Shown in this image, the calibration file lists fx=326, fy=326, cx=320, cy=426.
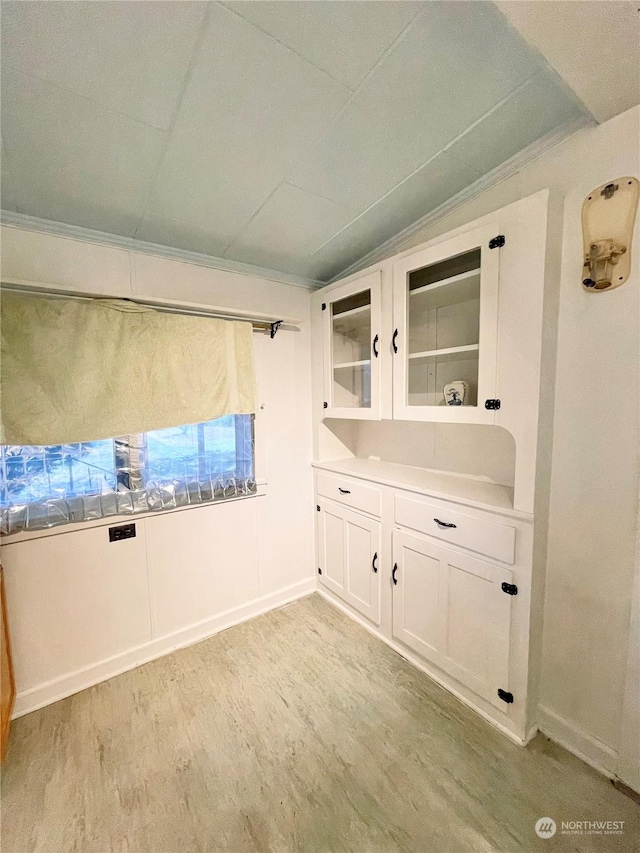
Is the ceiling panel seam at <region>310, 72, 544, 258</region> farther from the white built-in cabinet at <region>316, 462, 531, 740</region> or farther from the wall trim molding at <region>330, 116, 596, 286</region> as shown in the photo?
the white built-in cabinet at <region>316, 462, 531, 740</region>

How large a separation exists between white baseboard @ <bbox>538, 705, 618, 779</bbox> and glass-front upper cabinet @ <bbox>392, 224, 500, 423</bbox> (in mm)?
1274

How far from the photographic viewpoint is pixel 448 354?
158 centimetres

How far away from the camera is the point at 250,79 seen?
38.4 inches

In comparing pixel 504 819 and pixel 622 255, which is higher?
pixel 622 255

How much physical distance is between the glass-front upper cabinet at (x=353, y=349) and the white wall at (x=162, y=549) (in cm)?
25

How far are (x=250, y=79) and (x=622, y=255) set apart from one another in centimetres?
134

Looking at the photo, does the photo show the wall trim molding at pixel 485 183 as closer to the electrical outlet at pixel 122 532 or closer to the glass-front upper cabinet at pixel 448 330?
the glass-front upper cabinet at pixel 448 330

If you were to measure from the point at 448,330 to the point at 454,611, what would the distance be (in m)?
1.33

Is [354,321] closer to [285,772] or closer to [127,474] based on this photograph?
[127,474]

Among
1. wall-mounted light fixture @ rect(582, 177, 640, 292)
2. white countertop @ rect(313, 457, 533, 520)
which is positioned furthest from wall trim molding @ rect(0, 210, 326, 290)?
wall-mounted light fixture @ rect(582, 177, 640, 292)

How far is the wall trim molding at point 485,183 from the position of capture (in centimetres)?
123

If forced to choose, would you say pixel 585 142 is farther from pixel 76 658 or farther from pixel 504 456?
pixel 76 658

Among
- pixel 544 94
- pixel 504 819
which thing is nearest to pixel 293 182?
pixel 544 94

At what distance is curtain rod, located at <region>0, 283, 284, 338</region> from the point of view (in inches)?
56.2
